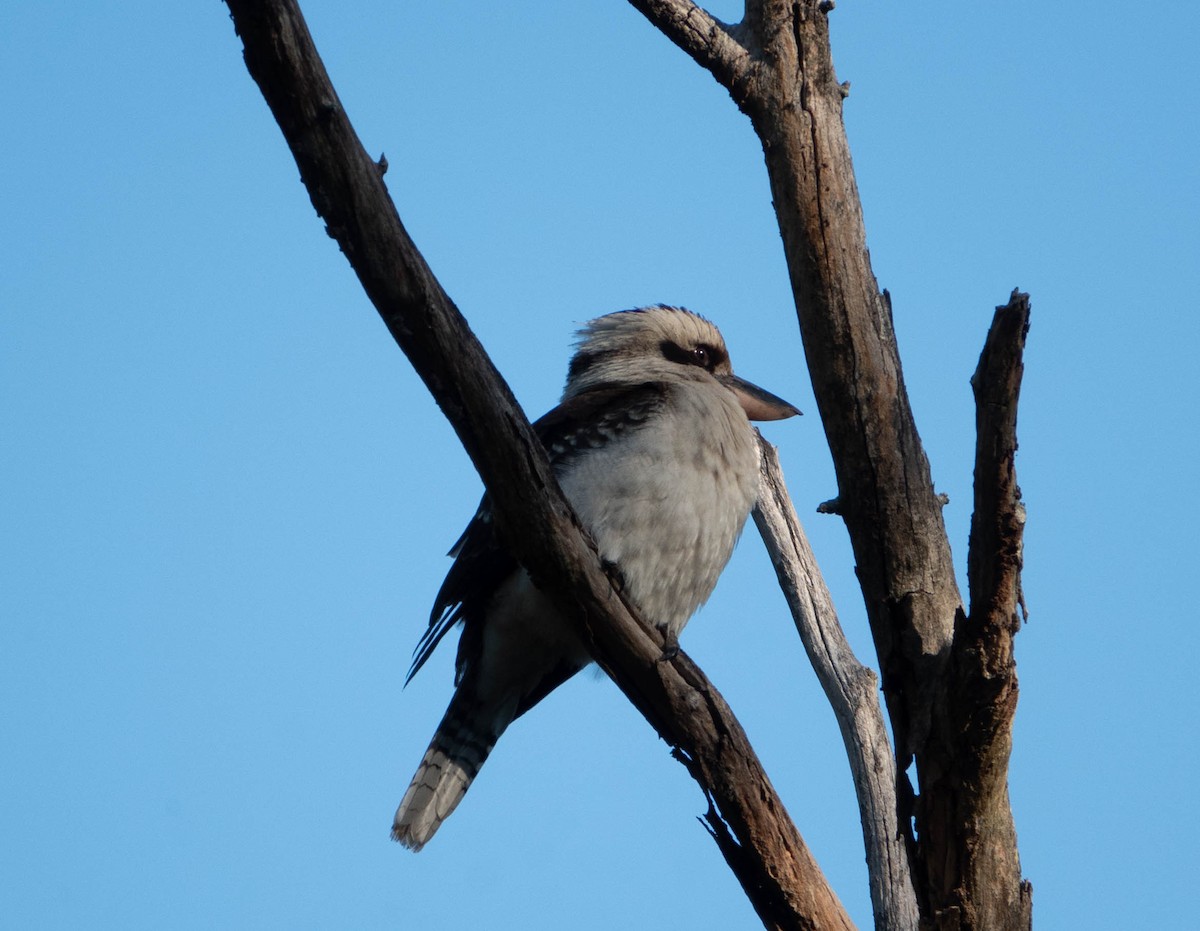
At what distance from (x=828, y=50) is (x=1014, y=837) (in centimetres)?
194

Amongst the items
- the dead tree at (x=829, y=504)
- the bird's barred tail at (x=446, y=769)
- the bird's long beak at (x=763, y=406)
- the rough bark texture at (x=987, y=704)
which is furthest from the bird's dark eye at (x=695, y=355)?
the rough bark texture at (x=987, y=704)

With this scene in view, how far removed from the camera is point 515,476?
2.64 m

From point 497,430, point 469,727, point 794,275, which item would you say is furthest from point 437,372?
point 469,727

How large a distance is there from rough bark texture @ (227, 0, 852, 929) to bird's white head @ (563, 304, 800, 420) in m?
1.89

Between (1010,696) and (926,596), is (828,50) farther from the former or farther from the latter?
(1010,696)

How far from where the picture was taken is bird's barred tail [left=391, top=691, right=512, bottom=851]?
Result: 389 cm

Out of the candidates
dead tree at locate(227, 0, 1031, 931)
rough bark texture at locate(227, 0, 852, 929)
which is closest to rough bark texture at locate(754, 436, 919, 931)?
dead tree at locate(227, 0, 1031, 931)

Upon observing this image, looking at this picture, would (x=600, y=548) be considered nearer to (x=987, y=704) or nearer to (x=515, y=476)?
(x=515, y=476)

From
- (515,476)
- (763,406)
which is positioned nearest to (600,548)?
(515,476)

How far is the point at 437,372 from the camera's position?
2.51 m

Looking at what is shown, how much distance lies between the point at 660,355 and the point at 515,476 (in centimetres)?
232

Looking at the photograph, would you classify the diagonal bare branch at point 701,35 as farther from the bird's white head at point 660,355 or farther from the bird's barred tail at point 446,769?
the bird's barred tail at point 446,769

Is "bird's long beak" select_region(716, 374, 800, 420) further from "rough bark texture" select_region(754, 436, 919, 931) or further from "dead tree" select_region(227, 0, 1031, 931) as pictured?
"dead tree" select_region(227, 0, 1031, 931)

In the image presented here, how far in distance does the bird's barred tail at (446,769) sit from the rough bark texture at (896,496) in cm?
165
